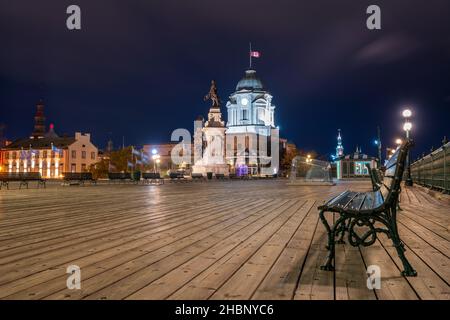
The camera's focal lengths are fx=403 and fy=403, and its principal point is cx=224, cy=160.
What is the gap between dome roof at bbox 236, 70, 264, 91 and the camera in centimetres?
10394

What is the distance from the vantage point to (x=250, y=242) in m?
5.59

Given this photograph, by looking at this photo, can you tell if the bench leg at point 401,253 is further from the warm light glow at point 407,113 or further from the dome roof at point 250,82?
the dome roof at point 250,82

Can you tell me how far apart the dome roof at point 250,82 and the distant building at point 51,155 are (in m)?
40.6

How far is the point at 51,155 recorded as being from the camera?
307ft

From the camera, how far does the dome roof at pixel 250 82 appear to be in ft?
341

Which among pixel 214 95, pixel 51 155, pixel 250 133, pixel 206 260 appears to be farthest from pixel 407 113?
pixel 51 155

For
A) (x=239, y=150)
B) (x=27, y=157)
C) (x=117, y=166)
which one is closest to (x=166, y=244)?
(x=117, y=166)

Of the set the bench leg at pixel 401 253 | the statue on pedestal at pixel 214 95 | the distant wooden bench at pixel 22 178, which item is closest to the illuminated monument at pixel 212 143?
the statue on pedestal at pixel 214 95

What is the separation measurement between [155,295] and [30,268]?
65.1 inches

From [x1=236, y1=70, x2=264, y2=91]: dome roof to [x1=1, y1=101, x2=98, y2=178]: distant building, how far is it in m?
40.6

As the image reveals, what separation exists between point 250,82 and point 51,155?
5182cm

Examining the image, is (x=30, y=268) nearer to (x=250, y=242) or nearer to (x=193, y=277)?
(x=193, y=277)

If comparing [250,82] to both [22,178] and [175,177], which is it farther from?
[22,178]

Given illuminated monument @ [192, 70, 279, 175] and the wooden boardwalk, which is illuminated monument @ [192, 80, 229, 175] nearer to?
illuminated monument @ [192, 70, 279, 175]
